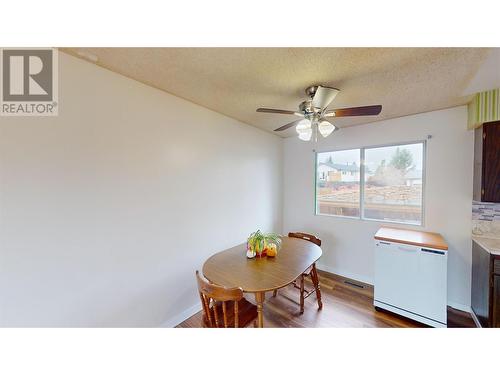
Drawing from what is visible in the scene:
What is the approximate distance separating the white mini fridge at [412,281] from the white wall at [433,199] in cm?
62

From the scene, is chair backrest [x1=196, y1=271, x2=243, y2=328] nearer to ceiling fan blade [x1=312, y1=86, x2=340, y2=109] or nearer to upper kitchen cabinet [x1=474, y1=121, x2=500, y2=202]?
ceiling fan blade [x1=312, y1=86, x2=340, y2=109]

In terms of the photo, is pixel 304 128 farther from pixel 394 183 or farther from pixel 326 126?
pixel 394 183

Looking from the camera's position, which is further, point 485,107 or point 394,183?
point 394,183

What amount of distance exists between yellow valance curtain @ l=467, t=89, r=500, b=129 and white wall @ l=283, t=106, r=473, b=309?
255mm

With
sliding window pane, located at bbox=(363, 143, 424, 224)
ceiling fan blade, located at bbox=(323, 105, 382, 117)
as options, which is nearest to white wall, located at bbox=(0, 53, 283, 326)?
ceiling fan blade, located at bbox=(323, 105, 382, 117)

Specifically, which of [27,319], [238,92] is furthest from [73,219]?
[238,92]

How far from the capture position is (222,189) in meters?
2.38

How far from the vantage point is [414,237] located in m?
2.04

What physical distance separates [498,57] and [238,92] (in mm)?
1885

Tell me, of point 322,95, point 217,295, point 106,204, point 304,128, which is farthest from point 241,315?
point 322,95

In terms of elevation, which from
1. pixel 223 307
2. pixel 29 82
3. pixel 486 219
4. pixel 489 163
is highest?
pixel 29 82

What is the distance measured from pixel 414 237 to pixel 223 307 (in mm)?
2167

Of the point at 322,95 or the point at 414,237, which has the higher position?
the point at 322,95
